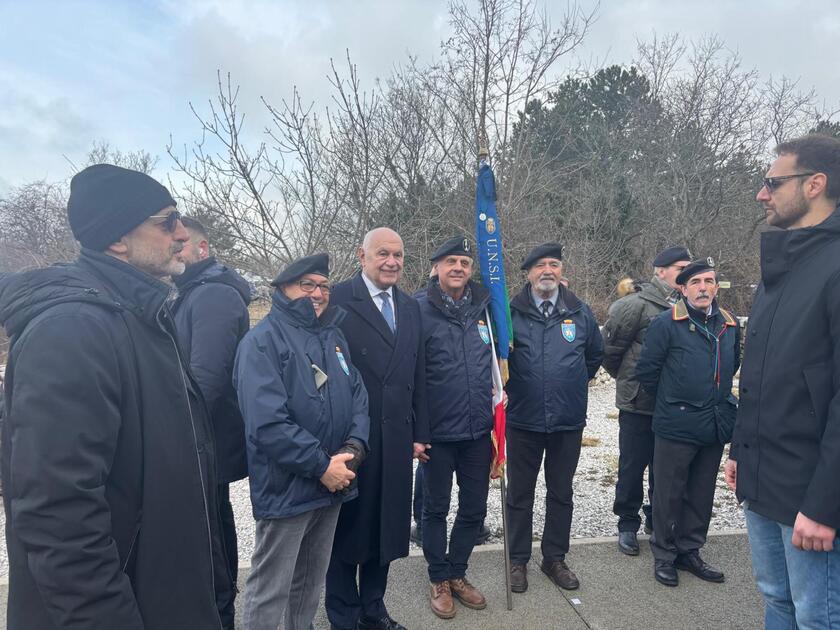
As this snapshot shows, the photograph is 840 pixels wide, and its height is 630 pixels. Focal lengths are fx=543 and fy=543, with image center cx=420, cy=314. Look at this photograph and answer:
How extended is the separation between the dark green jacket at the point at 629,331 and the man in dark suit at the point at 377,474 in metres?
Result: 1.83

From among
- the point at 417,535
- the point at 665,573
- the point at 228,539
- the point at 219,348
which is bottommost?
the point at 417,535

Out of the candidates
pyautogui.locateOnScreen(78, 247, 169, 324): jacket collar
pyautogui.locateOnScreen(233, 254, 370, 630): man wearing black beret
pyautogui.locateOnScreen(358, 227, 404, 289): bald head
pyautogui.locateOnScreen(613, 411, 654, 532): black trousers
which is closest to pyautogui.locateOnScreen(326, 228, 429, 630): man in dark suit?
pyautogui.locateOnScreen(358, 227, 404, 289): bald head

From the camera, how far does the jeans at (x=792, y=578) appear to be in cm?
203

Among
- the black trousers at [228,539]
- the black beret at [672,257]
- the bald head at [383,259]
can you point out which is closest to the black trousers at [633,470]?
the black beret at [672,257]

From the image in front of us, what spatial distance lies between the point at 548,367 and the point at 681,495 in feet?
4.38

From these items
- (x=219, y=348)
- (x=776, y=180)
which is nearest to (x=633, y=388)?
(x=776, y=180)

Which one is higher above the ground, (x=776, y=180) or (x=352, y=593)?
(x=776, y=180)

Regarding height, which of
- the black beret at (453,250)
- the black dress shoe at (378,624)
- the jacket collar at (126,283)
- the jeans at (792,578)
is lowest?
the black dress shoe at (378,624)

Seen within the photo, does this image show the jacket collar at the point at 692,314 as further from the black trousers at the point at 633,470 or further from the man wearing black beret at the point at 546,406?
the black trousers at the point at 633,470

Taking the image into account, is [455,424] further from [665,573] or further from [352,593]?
[665,573]

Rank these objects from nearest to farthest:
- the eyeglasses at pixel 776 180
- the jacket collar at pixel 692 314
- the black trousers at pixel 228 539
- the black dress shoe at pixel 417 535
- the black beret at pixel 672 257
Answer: the eyeglasses at pixel 776 180 < the black trousers at pixel 228 539 < the jacket collar at pixel 692 314 < the black dress shoe at pixel 417 535 < the black beret at pixel 672 257

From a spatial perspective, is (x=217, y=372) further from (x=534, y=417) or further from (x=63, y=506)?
(x=534, y=417)

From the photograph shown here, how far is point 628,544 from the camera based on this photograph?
13.6ft

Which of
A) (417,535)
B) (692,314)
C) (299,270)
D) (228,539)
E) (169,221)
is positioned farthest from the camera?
(417,535)
